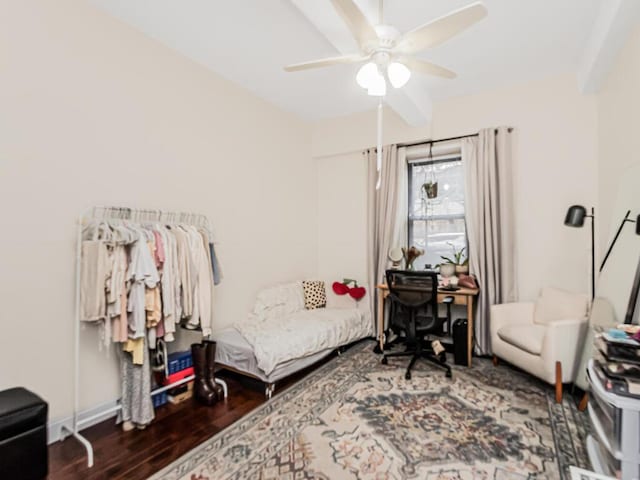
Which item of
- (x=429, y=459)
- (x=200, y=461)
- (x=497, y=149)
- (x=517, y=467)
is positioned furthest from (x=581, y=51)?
(x=200, y=461)

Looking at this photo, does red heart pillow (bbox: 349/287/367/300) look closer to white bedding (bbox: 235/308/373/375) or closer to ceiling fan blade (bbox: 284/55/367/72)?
white bedding (bbox: 235/308/373/375)

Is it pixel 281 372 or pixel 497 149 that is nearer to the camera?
pixel 281 372

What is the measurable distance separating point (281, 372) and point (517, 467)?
1.72 meters

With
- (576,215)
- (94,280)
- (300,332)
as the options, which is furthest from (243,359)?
(576,215)

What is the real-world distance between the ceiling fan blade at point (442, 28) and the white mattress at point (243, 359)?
2511 millimetres

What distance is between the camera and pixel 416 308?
125 inches

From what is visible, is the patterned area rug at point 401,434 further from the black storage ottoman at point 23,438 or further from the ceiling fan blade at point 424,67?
the ceiling fan blade at point 424,67

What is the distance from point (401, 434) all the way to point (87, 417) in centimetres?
216

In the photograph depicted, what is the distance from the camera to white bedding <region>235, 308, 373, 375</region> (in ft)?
9.10

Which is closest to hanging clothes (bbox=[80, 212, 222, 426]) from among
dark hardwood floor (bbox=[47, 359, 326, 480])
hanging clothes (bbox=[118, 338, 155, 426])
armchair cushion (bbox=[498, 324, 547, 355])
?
hanging clothes (bbox=[118, 338, 155, 426])

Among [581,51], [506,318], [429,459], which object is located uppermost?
[581,51]

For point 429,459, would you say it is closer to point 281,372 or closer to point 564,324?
point 281,372

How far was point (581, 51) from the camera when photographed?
2910 mm

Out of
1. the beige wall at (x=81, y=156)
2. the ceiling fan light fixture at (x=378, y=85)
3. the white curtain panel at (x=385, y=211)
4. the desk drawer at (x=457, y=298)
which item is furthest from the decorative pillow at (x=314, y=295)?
the ceiling fan light fixture at (x=378, y=85)
